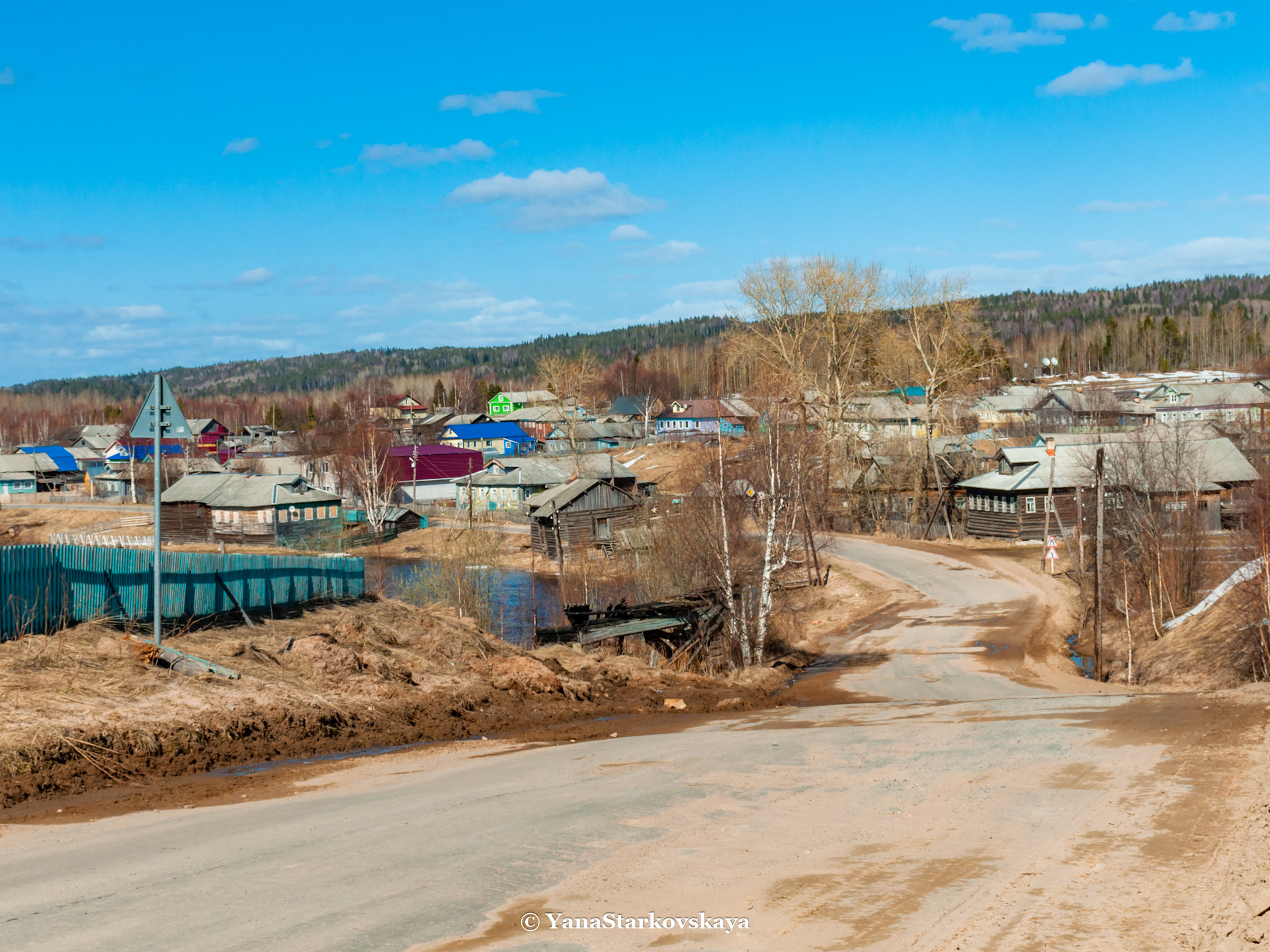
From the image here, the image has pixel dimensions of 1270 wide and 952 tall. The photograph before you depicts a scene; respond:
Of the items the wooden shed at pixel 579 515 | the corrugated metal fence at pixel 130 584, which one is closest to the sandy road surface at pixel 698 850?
the corrugated metal fence at pixel 130 584

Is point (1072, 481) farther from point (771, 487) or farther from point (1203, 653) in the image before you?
point (771, 487)

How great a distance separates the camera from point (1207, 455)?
56.1 meters

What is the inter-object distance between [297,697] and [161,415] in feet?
14.9

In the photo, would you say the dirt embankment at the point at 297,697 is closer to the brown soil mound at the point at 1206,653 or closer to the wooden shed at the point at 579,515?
the brown soil mound at the point at 1206,653

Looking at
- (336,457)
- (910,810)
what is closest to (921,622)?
(910,810)

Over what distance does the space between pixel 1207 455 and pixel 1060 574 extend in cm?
1720

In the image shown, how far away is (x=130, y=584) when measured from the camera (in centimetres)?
1647

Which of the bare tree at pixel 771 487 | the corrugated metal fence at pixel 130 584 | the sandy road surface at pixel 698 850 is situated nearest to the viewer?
the sandy road surface at pixel 698 850

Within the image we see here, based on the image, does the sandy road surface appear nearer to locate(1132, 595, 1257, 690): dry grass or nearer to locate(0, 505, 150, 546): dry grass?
locate(1132, 595, 1257, 690): dry grass

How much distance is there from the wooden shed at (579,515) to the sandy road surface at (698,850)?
44489 millimetres

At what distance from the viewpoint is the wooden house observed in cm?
6656

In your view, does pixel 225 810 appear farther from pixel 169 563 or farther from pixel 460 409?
pixel 460 409

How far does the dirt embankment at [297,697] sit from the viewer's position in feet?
38.6

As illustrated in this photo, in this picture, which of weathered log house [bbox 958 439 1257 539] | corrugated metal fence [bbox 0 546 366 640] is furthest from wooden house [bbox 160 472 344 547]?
corrugated metal fence [bbox 0 546 366 640]
